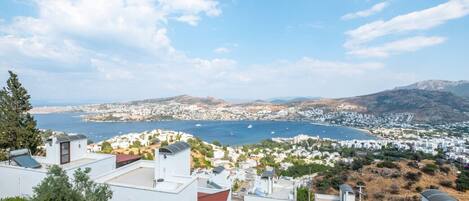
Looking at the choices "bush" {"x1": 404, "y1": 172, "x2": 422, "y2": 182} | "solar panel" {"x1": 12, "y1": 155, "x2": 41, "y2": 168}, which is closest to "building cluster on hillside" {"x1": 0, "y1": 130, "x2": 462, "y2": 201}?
"solar panel" {"x1": 12, "y1": 155, "x2": 41, "y2": 168}

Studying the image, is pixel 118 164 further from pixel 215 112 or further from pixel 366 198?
pixel 215 112

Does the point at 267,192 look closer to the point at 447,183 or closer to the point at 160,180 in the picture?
the point at 160,180

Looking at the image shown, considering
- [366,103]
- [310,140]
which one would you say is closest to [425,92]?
[366,103]

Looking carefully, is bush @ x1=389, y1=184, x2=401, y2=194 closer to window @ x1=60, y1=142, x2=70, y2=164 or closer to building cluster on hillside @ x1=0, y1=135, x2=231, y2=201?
building cluster on hillside @ x1=0, y1=135, x2=231, y2=201

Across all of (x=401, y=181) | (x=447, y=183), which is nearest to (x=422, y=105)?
(x=447, y=183)

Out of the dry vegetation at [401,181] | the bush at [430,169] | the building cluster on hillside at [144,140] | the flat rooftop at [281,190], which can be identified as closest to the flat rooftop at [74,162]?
the flat rooftop at [281,190]
